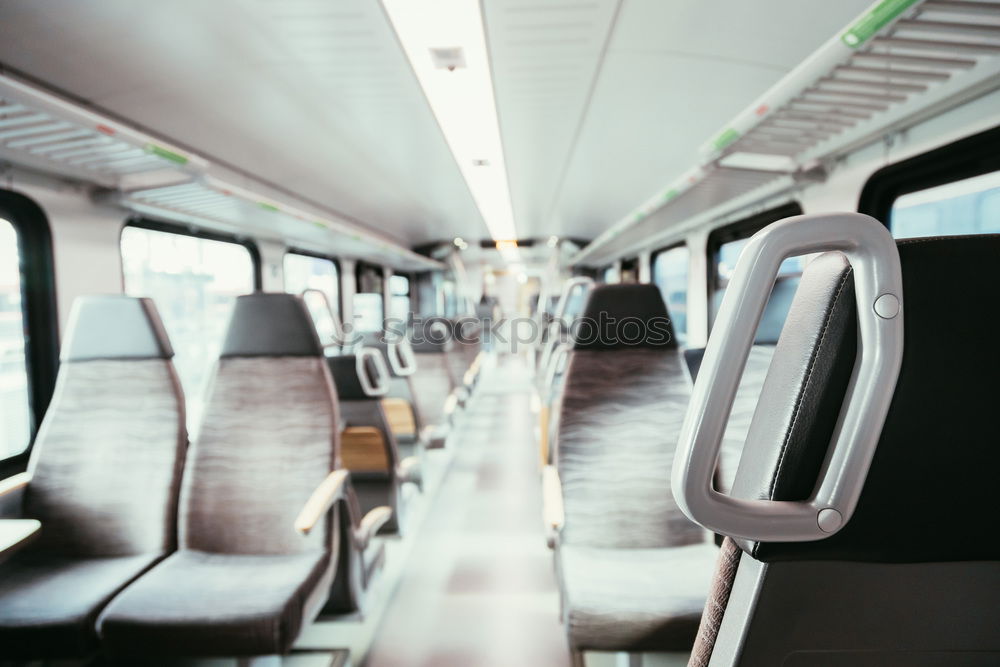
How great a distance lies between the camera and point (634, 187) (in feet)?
15.1

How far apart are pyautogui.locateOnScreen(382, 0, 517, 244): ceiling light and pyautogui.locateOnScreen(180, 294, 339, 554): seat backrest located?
119 cm

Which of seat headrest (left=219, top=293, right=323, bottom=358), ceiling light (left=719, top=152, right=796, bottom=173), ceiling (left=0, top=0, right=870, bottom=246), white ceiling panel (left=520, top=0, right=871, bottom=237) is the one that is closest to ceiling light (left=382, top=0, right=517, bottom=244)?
ceiling (left=0, top=0, right=870, bottom=246)

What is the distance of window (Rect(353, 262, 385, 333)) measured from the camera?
7366 millimetres

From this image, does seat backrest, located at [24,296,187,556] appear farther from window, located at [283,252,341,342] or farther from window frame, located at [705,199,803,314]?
window frame, located at [705,199,803,314]

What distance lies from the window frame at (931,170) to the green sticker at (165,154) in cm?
313

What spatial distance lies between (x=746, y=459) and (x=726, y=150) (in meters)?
2.01

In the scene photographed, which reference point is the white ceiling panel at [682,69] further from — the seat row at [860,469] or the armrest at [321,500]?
the armrest at [321,500]

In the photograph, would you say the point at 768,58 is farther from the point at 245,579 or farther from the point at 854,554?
the point at 245,579

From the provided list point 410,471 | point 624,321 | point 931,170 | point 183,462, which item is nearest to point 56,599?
point 183,462

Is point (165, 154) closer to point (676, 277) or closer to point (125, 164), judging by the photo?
point (125, 164)

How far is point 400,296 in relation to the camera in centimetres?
1025

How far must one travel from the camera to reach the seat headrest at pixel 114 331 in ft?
6.51

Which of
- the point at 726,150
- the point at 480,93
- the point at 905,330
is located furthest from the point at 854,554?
the point at 480,93

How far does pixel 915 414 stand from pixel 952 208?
7.60 feet
